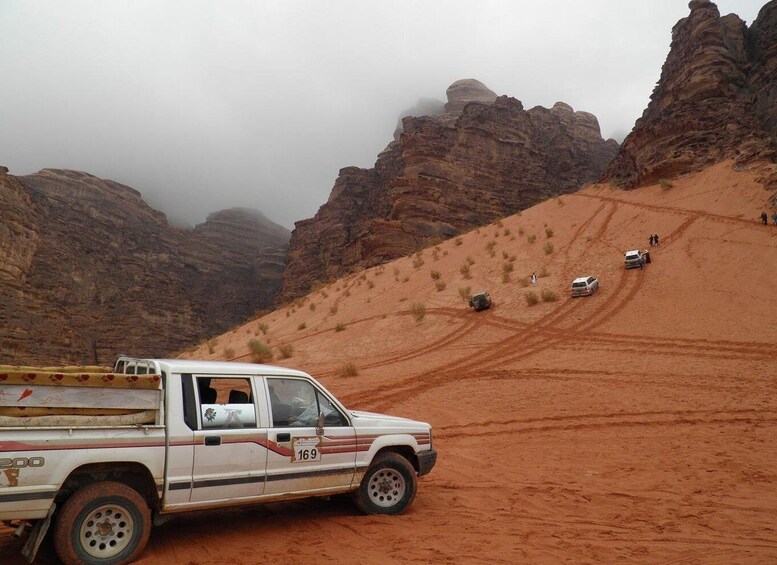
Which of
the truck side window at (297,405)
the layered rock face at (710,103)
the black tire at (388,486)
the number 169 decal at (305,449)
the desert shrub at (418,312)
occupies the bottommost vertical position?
the black tire at (388,486)

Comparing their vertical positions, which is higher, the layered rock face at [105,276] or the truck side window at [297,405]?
the layered rock face at [105,276]

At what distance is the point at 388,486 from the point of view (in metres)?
5.86

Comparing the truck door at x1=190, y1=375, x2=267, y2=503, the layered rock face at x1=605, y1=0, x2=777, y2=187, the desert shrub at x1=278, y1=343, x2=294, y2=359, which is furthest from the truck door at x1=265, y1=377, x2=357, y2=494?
the layered rock face at x1=605, y1=0, x2=777, y2=187

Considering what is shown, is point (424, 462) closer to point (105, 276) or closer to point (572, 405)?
point (572, 405)

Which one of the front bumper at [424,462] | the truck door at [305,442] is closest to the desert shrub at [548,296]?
the front bumper at [424,462]

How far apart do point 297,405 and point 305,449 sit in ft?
1.62

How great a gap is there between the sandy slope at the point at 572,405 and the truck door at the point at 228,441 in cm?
55

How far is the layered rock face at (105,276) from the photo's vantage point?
47.0 metres

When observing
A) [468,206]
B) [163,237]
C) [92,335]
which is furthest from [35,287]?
[468,206]

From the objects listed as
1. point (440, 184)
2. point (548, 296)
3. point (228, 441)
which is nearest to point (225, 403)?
point (228, 441)

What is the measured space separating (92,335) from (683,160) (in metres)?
61.2

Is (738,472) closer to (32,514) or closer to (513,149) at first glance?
(32,514)

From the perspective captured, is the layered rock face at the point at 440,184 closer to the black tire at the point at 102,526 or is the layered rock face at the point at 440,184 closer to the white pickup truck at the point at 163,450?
the white pickup truck at the point at 163,450

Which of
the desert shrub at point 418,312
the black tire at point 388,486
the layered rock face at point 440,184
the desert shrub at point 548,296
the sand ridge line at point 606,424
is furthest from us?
the layered rock face at point 440,184
